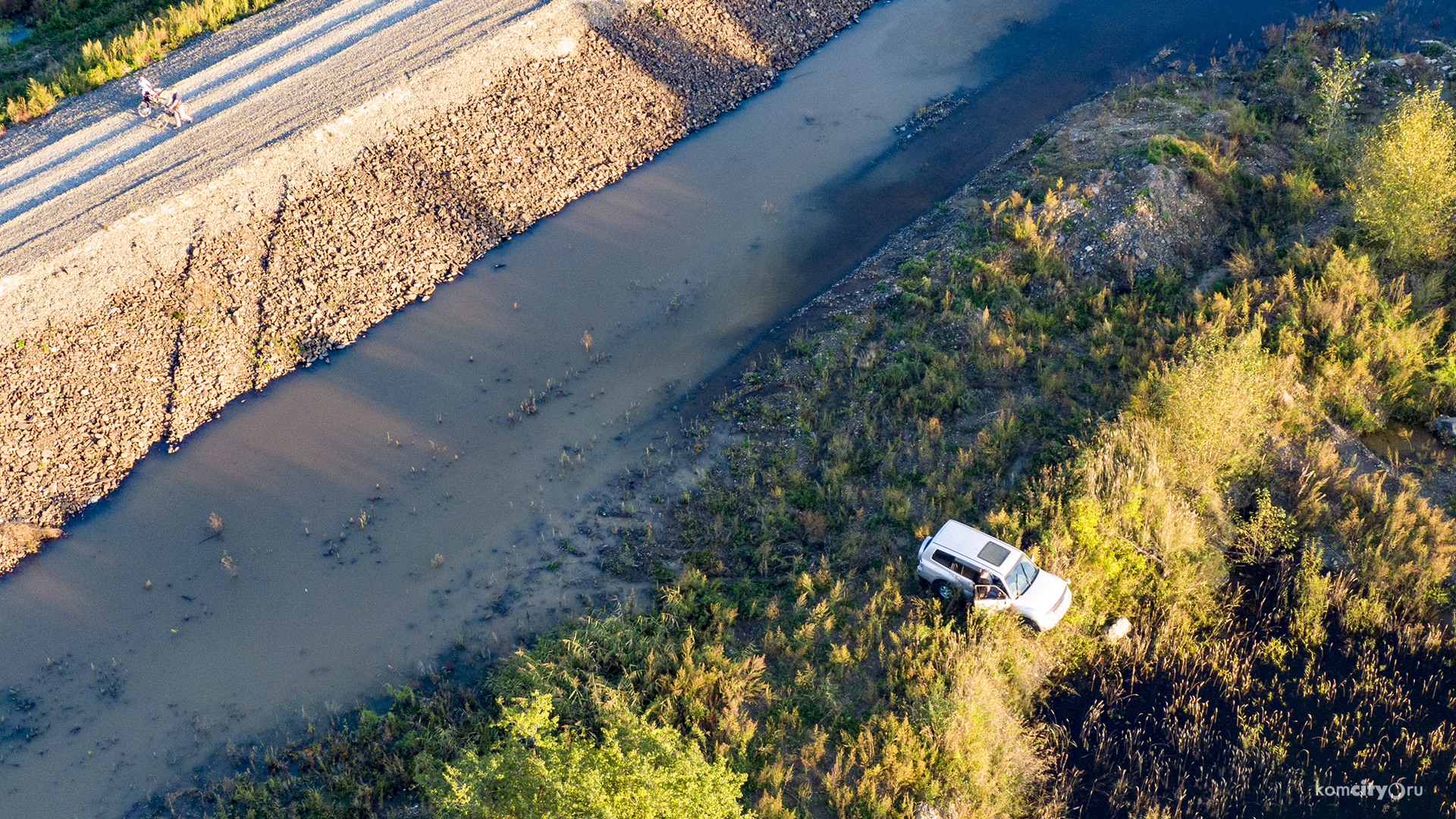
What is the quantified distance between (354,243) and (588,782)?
71.6ft

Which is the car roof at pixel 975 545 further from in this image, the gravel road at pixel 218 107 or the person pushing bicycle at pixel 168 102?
the person pushing bicycle at pixel 168 102

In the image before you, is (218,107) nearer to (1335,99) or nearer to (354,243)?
(354,243)

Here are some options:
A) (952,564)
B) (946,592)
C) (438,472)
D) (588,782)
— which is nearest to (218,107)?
(438,472)

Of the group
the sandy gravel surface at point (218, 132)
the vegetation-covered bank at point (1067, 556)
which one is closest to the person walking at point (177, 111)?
the sandy gravel surface at point (218, 132)

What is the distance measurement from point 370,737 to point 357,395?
11.1 meters

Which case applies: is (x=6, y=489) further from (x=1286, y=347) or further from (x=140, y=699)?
(x=1286, y=347)

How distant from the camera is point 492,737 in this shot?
17641 millimetres

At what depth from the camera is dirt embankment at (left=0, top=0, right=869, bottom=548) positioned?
24484 millimetres

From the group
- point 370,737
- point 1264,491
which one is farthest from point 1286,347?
point 370,737

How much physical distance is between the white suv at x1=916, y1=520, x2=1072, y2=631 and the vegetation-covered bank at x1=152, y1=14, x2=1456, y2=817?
53 cm

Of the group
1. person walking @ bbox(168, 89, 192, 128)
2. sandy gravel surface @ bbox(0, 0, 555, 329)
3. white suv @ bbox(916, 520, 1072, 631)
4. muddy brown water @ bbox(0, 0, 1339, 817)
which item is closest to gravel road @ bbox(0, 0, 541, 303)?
sandy gravel surface @ bbox(0, 0, 555, 329)

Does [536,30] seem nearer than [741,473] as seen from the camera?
No

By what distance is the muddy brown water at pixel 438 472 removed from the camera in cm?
1959

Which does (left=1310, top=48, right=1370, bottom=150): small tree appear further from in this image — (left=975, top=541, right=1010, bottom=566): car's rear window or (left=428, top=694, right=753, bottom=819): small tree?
(left=428, top=694, right=753, bottom=819): small tree
